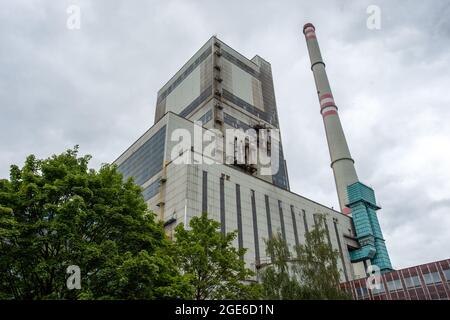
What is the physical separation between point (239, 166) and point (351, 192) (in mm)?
32098

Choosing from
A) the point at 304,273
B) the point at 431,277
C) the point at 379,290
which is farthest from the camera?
the point at 379,290

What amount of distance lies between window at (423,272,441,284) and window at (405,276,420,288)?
111 centimetres

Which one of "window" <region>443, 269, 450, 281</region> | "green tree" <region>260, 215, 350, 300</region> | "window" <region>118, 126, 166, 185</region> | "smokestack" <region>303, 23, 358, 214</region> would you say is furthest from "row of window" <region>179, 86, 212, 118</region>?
"green tree" <region>260, 215, 350, 300</region>

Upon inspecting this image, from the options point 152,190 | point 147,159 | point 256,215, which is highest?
point 147,159

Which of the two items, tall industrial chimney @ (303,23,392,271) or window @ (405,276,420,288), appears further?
tall industrial chimney @ (303,23,392,271)

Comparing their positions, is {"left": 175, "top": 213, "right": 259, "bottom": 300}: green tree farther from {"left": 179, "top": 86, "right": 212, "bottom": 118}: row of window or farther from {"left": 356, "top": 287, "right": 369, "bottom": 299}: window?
{"left": 179, "top": 86, "right": 212, "bottom": 118}: row of window

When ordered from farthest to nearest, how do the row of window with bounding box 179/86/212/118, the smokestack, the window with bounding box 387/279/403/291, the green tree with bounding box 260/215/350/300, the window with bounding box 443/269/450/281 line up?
the row of window with bounding box 179/86/212/118 → the smokestack → the window with bounding box 387/279/403/291 → the window with bounding box 443/269/450/281 → the green tree with bounding box 260/215/350/300

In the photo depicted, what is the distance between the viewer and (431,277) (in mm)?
49812

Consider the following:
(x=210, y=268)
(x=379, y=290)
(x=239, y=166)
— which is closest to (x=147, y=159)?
(x=239, y=166)

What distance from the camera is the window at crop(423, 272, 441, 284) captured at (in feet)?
161

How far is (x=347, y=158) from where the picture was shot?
309 ft

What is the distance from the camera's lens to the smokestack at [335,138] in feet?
300

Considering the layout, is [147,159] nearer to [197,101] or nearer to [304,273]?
[197,101]
